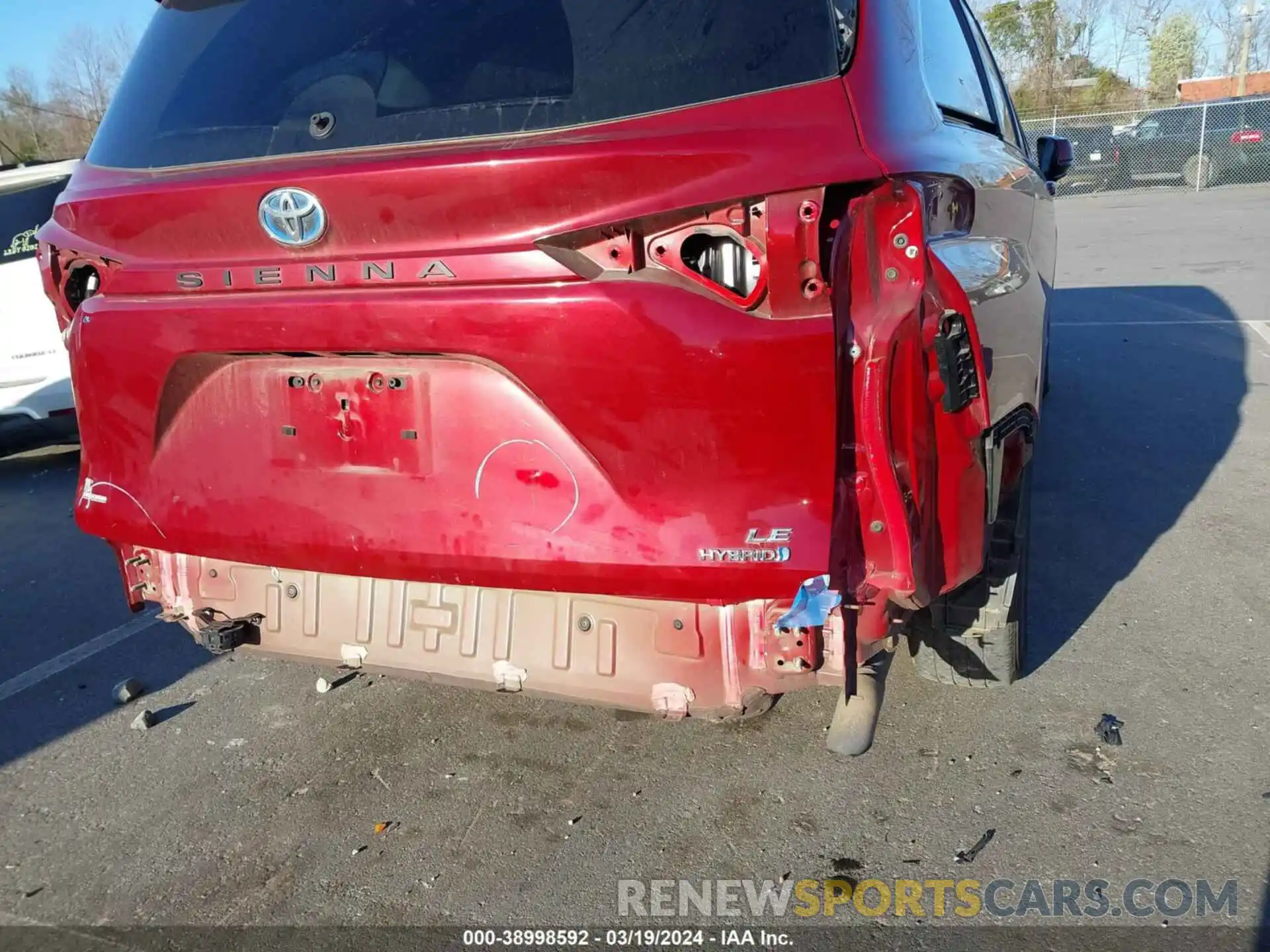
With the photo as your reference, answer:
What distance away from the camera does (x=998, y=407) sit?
2457 mm

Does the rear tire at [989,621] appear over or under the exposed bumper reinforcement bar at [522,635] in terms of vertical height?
under

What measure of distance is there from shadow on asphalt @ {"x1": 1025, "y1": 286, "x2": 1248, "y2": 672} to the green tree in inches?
2036

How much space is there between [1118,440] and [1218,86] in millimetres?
57027

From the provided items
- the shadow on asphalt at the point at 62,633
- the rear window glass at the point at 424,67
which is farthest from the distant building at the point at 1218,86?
the rear window glass at the point at 424,67

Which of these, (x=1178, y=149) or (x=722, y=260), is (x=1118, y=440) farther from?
(x=1178, y=149)

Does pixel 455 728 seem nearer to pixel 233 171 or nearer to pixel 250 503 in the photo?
pixel 250 503

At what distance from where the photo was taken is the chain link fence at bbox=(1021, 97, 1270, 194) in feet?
75.3

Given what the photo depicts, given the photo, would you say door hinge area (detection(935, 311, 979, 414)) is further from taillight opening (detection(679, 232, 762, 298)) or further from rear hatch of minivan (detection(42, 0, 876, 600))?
taillight opening (detection(679, 232, 762, 298))

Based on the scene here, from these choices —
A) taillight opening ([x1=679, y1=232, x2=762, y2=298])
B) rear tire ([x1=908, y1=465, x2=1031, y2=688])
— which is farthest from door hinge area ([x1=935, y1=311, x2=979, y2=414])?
rear tire ([x1=908, y1=465, x2=1031, y2=688])

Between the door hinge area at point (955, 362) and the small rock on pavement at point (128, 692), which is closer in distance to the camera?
the door hinge area at point (955, 362)

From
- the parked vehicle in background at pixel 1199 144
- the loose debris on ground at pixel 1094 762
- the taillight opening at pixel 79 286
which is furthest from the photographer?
the parked vehicle in background at pixel 1199 144

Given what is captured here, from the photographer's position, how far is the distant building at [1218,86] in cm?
4994

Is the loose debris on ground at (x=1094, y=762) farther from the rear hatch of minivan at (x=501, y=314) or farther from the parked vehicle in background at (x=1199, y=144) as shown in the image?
the parked vehicle in background at (x=1199, y=144)

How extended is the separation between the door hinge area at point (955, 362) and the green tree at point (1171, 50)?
5993 centimetres
